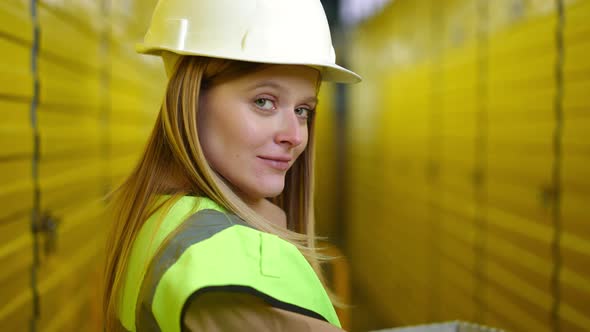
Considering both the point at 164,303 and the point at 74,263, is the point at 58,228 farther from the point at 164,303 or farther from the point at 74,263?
the point at 164,303

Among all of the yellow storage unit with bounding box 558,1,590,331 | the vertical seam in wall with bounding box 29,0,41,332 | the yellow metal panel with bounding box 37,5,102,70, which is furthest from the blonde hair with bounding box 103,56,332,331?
the yellow storage unit with bounding box 558,1,590,331

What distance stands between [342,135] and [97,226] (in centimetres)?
869

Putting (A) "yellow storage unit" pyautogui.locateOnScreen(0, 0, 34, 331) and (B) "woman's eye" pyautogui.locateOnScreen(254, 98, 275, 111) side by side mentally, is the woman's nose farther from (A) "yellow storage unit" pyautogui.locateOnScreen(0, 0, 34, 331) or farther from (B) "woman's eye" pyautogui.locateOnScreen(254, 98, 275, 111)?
(A) "yellow storage unit" pyautogui.locateOnScreen(0, 0, 34, 331)

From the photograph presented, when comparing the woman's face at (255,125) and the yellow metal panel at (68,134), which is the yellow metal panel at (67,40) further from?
the woman's face at (255,125)

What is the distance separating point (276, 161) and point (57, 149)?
1.90 metres

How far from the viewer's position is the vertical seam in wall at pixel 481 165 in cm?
437

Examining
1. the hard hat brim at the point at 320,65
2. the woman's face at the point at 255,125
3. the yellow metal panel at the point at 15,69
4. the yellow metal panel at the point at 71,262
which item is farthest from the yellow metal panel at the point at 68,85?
the woman's face at the point at 255,125

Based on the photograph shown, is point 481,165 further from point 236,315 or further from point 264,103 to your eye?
point 236,315

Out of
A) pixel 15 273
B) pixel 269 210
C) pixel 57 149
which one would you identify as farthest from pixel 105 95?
pixel 269 210

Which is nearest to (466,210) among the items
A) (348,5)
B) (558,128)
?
(558,128)

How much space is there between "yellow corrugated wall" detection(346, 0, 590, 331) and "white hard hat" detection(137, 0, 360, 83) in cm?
223

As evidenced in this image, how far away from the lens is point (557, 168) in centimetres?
333

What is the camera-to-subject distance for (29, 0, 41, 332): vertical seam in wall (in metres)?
2.54

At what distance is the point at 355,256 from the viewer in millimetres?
9766
